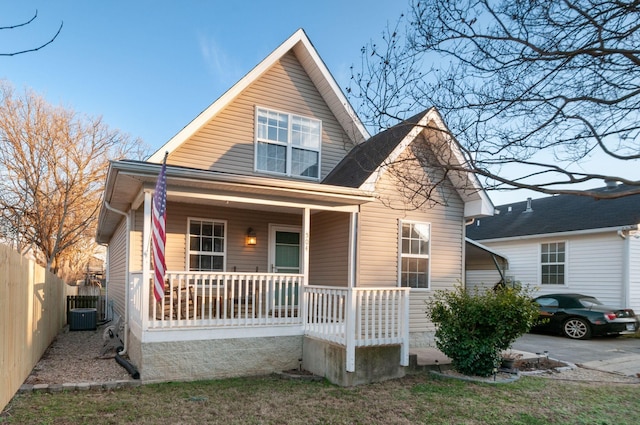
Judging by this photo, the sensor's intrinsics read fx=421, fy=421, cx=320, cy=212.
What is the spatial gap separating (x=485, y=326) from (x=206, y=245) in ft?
19.2

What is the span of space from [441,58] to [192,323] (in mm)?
5389

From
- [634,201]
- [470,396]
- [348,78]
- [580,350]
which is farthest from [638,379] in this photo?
[634,201]

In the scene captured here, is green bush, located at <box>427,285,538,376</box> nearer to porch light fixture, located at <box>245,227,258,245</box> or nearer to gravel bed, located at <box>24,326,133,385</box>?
porch light fixture, located at <box>245,227,258,245</box>

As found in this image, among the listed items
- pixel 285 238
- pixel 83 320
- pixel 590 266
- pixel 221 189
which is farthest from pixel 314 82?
pixel 590 266

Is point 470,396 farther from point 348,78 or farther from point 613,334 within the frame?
point 613,334

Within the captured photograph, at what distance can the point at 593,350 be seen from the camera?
1016 cm

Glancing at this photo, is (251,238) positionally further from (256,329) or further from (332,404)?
(332,404)

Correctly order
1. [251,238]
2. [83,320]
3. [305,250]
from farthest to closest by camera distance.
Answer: [83,320] < [251,238] < [305,250]

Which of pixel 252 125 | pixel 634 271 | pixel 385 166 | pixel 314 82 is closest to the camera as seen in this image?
pixel 385 166

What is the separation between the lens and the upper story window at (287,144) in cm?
1012

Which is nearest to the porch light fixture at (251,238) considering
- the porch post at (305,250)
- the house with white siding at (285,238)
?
the house with white siding at (285,238)

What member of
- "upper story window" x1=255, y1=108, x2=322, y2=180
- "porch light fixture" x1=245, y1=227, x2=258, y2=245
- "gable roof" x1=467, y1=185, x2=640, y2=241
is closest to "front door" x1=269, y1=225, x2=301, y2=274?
"porch light fixture" x1=245, y1=227, x2=258, y2=245

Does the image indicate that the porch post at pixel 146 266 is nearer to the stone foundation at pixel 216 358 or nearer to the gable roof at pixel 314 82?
the stone foundation at pixel 216 358

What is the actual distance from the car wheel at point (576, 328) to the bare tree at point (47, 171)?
21.8 m
